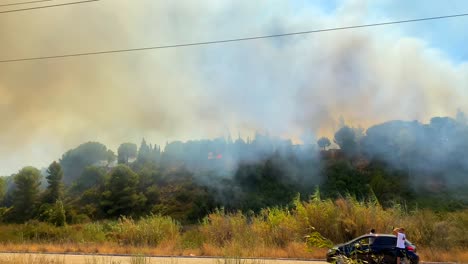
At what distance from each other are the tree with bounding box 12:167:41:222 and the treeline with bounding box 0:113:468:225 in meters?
0.17

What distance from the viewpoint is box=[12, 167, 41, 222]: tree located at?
239ft

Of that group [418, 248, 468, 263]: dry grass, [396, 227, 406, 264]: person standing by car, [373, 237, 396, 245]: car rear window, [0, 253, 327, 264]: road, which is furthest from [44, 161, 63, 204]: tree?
[396, 227, 406, 264]: person standing by car

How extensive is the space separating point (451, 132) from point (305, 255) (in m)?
66.1

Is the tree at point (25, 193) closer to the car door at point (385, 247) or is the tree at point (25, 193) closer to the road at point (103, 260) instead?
the road at point (103, 260)

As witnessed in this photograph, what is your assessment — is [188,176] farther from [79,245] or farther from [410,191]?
[79,245]

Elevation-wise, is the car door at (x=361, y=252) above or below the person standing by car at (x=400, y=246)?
above

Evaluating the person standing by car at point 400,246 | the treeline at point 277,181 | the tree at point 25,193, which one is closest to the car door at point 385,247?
the person standing by car at point 400,246

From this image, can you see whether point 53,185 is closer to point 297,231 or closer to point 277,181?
point 277,181

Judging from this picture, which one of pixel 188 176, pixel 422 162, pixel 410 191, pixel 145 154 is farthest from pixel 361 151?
pixel 145 154

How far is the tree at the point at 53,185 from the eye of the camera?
7844cm

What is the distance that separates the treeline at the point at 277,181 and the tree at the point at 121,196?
17 cm

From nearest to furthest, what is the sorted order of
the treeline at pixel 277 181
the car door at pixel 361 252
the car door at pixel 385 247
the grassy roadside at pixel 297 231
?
the car door at pixel 361 252
the car door at pixel 385 247
the grassy roadside at pixel 297 231
the treeline at pixel 277 181

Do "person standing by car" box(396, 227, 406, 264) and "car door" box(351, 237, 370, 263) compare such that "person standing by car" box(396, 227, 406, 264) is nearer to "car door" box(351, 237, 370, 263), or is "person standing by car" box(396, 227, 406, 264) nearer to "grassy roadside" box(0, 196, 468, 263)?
"car door" box(351, 237, 370, 263)

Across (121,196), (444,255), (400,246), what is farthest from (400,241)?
(121,196)
